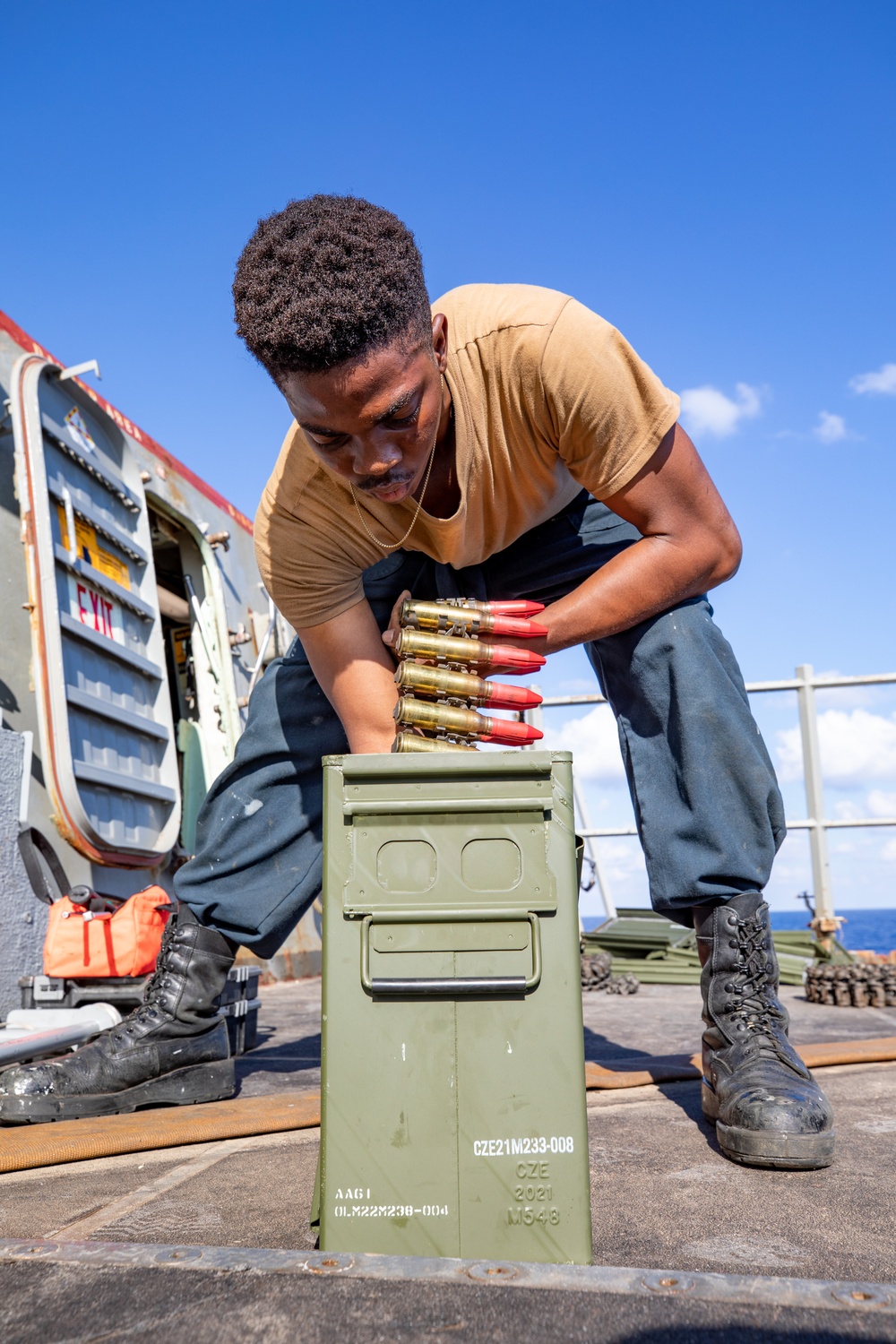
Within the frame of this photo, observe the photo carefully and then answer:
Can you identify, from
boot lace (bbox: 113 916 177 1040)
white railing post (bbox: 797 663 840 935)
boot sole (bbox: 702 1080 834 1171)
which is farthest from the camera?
white railing post (bbox: 797 663 840 935)

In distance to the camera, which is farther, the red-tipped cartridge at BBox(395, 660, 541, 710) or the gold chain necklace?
the gold chain necklace

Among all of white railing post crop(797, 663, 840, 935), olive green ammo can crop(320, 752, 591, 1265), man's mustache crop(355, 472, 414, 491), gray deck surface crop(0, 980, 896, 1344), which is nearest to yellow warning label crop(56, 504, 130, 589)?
gray deck surface crop(0, 980, 896, 1344)

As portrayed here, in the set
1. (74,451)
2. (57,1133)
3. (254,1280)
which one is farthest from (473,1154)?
(74,451)

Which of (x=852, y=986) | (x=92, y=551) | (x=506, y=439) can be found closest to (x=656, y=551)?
(x=506, y=439)

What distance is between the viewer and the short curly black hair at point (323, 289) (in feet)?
4.94

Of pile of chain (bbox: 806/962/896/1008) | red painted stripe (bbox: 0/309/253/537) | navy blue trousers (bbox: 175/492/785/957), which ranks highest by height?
red painted stripe (bbox: 0/309/253/537)

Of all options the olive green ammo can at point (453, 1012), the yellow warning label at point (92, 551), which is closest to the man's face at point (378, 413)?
the olive green ammo can at point (453, 1012)

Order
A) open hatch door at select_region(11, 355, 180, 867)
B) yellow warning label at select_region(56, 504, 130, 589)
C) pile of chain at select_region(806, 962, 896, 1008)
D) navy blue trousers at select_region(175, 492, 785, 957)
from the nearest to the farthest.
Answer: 1. navy blue trousers at select_region(175, 492, 785, 957)
2. open hatch door at select_region(11, 355, 180, 867)
3. pile of chain at select_region(806, 962, 896, 1008)
4. yellow warning label at select_region(56, 504, 130, 589)

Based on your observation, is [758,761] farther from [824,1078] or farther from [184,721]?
[184,721]

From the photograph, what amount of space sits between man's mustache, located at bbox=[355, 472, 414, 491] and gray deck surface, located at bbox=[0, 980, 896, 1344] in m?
1.12

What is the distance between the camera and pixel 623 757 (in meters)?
2.07

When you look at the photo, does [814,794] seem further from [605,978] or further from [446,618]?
[446,618]

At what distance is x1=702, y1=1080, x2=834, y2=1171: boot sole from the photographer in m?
1.45

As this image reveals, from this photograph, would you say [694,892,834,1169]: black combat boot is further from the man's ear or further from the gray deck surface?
the man's ear
